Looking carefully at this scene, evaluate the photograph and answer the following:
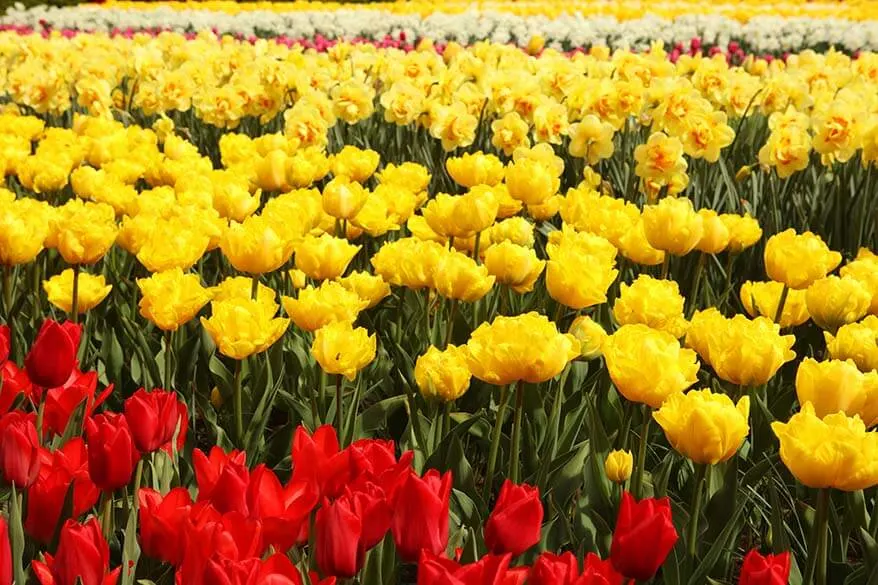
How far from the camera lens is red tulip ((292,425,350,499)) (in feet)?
A: 4.42

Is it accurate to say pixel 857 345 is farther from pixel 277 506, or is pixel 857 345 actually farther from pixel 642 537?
pixel 277 506

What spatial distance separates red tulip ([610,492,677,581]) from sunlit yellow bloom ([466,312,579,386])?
0.44 meters

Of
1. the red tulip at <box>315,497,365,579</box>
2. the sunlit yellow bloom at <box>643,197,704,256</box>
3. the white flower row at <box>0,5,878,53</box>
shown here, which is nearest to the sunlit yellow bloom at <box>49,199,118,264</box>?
the sunlit yellow bloom at <box>643,197,704,256</box>

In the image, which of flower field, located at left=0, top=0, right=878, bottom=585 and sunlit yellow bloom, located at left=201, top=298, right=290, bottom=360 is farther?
sunlit yellow bloom, located at left=201, top=298, right=290, bottom=360

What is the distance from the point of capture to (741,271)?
3457 mm

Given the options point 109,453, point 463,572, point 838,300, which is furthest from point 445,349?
point 463,572

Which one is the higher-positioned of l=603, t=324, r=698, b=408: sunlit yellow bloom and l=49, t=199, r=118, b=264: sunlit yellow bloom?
l=603, t=324, r=698, b=408: sunlit yellow bloom

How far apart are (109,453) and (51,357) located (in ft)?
1.09

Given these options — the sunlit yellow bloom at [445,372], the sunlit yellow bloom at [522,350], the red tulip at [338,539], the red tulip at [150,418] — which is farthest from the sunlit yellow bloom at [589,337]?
the red tulip at [338,539]

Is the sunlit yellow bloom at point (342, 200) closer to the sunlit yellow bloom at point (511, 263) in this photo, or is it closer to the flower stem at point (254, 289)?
the flower stem at point (254, 289)

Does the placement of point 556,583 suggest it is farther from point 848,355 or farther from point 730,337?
point 848,355

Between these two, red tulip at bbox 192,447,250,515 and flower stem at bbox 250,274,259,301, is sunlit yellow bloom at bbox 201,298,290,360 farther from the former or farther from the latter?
red tulip at bbox 192,447,250,515

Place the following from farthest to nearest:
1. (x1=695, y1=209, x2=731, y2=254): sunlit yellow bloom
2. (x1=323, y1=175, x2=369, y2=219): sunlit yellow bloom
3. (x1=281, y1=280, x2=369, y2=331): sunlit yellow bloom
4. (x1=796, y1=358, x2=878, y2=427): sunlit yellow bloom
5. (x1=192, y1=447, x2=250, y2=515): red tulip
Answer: (x1=323, y1=175, x2=369, y2=219): sunlit yellow bloom
(x1=695, y1=209, x2=731, y2=254): sunlit yellow bloom
(x1=281, y1=280, x2=369, y2=331): sunlit yellow bloom
(x1=796, y1=358, x2=878, y2=427): sunlit yellow bloom
(x1=192, y1=447, x2=250, y2=515): red tulip

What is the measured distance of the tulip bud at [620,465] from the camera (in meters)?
1.71
